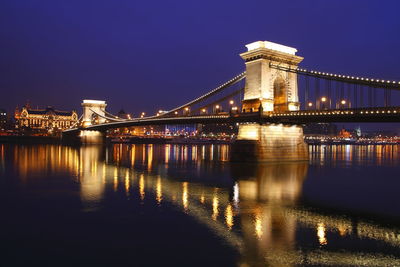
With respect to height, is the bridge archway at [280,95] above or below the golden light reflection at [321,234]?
above

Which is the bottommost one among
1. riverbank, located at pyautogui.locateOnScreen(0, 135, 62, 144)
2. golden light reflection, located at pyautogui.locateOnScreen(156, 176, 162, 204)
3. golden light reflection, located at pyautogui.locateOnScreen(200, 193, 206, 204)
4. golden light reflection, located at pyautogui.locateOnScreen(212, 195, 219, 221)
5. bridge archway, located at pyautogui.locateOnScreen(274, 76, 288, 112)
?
golden light reflection, located at pyautogui.locateOnScreen(212, 195, 219, 221)

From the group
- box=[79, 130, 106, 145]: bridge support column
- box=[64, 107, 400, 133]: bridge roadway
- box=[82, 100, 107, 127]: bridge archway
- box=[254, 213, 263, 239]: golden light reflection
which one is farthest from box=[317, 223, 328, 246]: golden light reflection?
box=[82, 100, 107, 127]: bridge archway

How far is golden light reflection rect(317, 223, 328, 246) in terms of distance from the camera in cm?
1233

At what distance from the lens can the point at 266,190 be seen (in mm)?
22969

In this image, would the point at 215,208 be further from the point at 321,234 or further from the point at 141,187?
the point at 141,187

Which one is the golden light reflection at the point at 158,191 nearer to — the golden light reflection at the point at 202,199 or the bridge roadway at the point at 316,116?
the golden light reflection at the point at 202,199

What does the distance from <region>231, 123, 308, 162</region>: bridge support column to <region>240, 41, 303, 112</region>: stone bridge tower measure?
8.50ft

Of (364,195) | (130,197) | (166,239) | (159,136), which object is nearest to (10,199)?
(130,197)

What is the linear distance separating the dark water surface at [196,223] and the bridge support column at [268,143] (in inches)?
420

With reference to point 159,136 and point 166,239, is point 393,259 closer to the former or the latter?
point 166,239

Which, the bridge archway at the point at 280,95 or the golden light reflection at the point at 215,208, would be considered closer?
the golden light reflection at the point at 215,208

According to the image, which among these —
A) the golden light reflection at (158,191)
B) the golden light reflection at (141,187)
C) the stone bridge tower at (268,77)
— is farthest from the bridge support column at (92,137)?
the golden light reflection at (158,191)

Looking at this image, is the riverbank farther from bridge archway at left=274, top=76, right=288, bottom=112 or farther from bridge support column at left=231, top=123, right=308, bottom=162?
bridge support column at left=231, top=123, right=308, bottom=162

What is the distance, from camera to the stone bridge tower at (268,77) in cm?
3917
